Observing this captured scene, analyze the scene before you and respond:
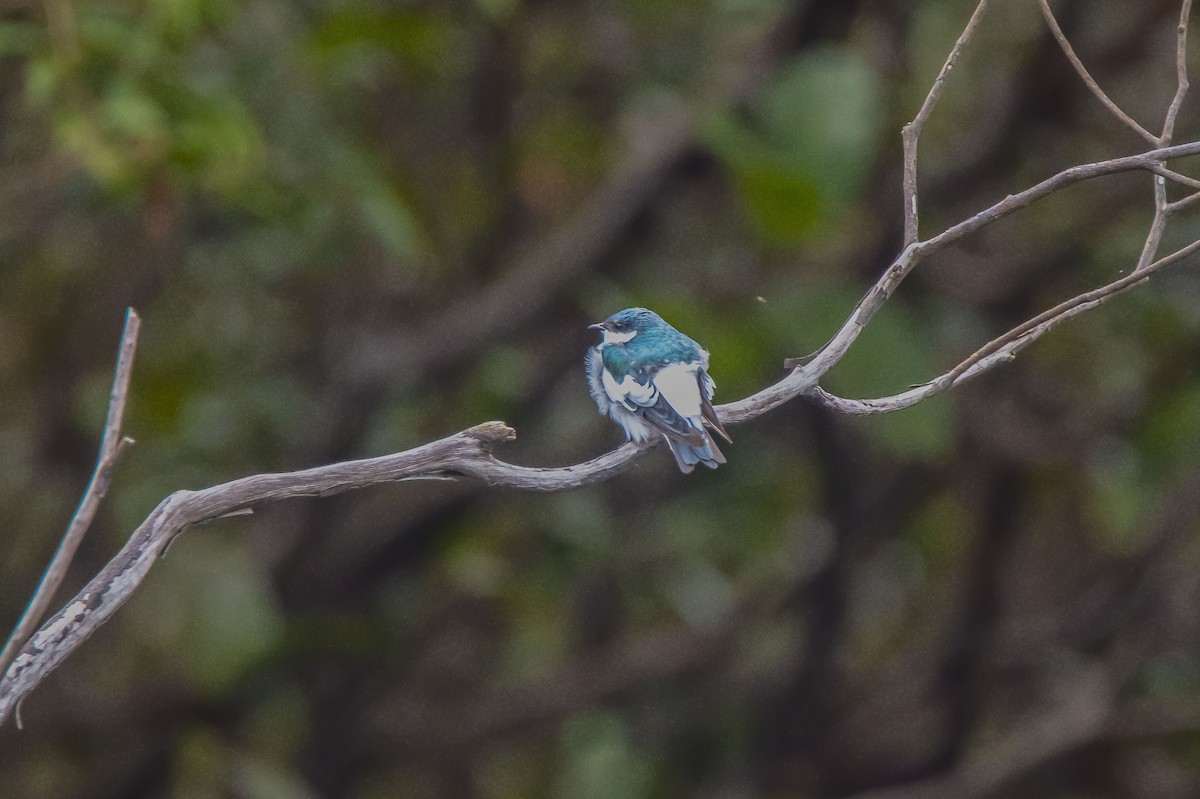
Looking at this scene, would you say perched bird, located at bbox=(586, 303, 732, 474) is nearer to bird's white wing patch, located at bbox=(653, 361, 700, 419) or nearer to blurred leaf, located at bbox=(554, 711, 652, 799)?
bird's white wing patch, located at bbox=(653, 361, 700, 419)

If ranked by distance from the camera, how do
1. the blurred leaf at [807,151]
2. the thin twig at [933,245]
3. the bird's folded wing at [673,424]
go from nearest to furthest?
the thin twig at [933,245], the bird's folded wing at [673,424], the blurred leaf at [807,151]

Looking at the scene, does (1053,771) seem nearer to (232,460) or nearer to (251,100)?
(232,460)

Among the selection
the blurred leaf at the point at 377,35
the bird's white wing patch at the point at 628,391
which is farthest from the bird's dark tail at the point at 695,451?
the blurred leaf at the point at 377,35

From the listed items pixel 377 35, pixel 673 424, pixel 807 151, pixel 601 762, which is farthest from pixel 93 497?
pixel 601 762

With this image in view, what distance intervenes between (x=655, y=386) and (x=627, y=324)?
0.82m

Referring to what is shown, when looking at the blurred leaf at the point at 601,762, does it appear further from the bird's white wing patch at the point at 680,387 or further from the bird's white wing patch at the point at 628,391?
the bird's white wing patch at the point at 680,387

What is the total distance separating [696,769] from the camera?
7836 millimetres

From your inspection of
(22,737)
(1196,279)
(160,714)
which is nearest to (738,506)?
(1196,279)

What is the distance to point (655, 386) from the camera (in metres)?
3.43

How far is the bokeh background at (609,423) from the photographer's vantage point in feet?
18.1

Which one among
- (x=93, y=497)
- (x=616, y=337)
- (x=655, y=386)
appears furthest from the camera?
(x=616, y=337)

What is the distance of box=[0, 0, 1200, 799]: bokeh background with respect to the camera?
5520mm

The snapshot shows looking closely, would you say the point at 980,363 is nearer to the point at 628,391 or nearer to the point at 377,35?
the point at 628,391

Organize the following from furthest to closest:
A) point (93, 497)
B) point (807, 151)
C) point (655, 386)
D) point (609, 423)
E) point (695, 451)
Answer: point (609, 423), point (807, 151), point (655, 386), point (695, 451), point (93, 497)
